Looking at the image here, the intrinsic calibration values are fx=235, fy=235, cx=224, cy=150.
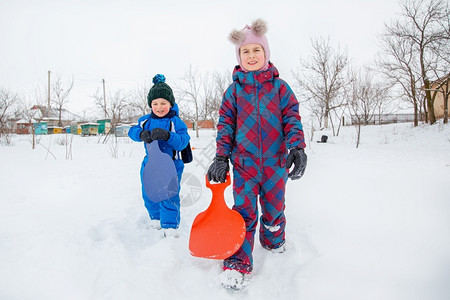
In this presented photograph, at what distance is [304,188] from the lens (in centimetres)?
288

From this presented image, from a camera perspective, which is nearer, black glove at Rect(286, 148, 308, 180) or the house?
black glove at Rect(286, 148, 308, 180)

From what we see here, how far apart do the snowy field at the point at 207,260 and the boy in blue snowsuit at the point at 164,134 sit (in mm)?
121

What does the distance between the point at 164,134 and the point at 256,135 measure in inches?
30.0

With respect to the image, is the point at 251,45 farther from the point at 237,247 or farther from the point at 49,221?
the point at 49,221

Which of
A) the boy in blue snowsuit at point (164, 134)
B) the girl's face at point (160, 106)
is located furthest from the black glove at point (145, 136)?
the girl's face at point (160, 106)

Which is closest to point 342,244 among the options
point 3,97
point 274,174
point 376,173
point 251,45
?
point 274,174

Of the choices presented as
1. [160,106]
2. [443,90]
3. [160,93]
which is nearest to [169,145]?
[160,106]

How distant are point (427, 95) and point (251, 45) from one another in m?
16.5

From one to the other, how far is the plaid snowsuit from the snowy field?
35cm

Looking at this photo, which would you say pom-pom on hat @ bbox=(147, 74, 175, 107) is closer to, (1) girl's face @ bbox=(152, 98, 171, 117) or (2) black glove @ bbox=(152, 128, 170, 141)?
(1) girl's face @ bbox=(152, 98, 171, 117)

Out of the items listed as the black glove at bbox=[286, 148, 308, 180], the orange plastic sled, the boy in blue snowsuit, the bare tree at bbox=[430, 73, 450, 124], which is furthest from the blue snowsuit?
the bare tree at bbox=[430, 73, 450, 124]

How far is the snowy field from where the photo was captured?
1179 millimetres

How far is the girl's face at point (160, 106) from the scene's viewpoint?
2000mm

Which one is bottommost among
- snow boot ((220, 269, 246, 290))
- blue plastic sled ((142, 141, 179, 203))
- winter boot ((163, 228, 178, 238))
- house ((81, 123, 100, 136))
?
snow boot ((220, 269, 246, 290))
